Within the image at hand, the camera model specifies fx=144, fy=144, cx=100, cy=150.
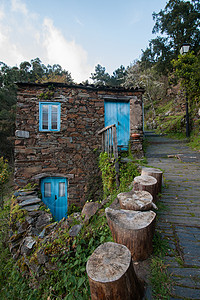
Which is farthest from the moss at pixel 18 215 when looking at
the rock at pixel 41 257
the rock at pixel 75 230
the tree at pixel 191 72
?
the tree at pixel 191 72

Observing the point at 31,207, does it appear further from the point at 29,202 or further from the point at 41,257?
the point at 41,257

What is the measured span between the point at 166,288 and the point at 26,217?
410 cm

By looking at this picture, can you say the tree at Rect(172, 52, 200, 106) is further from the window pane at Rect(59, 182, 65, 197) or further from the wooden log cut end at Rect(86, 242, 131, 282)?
the wooden log cut end at Rect(86, 242, 131, 282)

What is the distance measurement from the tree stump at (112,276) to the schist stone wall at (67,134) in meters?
4.95

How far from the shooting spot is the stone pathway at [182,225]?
1.36 metres

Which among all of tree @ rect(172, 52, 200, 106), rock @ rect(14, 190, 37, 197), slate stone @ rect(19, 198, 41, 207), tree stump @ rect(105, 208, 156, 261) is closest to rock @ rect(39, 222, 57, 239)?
slate stone @ rect(19, 198, 41, 207)

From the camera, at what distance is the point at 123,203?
1.94 metres

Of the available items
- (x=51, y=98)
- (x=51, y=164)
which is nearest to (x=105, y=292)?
(x=51, y=164)

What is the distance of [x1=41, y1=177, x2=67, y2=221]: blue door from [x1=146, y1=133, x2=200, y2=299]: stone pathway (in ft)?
13.5

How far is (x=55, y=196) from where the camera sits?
5945 millimetres

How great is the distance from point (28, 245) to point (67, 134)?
12.9ft

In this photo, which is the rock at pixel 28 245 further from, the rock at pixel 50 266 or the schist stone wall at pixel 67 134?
the schist stone wall at pixel 67 134

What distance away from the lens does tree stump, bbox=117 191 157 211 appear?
1.84 metres

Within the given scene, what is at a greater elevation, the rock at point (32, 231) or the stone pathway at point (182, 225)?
the stone pathway at point (182, 225)
